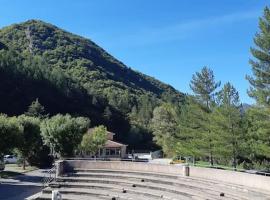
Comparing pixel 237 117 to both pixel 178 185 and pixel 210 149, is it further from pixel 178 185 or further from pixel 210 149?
pixel 178 185

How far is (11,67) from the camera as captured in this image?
12112cm

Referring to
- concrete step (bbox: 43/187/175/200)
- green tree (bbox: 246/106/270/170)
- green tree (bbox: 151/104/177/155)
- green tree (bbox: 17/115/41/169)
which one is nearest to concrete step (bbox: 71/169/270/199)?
concrete step (bbox: 43/187/175/200)

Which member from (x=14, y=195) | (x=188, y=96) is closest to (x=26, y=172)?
(x=14, y=195)

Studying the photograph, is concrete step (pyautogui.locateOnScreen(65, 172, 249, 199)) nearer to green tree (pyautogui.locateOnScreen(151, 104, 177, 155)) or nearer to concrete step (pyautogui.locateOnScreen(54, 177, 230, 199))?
concrete step (pyautogui.locateOnScreen(54, 177, 230, 199))

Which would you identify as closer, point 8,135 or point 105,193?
point 105,193

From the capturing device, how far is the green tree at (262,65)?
35.8 metres

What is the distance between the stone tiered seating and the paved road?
6.95 feet

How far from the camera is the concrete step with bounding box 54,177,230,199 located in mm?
22706

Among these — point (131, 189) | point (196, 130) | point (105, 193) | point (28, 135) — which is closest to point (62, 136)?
point (105, 193)

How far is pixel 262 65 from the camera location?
3678cm

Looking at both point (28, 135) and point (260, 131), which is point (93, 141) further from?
point (260, 131)

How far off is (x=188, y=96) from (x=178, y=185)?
92.8 feet

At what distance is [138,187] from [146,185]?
56 centimetres

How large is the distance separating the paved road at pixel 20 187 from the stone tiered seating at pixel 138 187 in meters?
2.12
